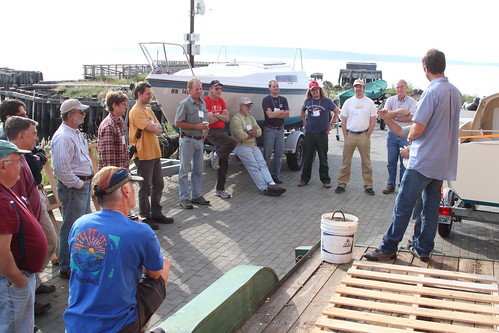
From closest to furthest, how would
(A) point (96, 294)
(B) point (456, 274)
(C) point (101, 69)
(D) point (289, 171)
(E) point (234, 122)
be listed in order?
(A) point (96, 294), (B) point (456, 274), (E) point (234, 122), (D) point (289, 171), (C) point (101, 69)

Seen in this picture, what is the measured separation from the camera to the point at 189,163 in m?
8.64

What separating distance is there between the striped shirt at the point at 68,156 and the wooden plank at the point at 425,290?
3136mm

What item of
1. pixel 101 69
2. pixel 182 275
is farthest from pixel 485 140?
pixel 101 69

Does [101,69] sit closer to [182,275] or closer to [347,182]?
[347,182]

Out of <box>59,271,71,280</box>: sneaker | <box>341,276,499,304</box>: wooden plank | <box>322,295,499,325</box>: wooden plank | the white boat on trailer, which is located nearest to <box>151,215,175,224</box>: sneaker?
<box>59,271,71,280</box>: sneaker

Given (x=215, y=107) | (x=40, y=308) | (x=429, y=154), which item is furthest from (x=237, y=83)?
(x=40, y=308)

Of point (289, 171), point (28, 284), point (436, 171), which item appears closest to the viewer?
point (28, 284)

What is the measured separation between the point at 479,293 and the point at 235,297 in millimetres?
2030

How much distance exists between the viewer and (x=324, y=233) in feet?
15.9

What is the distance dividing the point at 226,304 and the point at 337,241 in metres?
1.62

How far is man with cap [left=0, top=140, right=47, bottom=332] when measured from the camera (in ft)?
10.8

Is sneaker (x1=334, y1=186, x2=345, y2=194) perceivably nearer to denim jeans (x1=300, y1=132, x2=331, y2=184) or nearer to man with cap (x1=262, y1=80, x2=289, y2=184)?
denim jeans (x1=300, y1=132, x2=331, y2=184)

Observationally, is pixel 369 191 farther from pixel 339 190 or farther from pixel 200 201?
pixel 200 201

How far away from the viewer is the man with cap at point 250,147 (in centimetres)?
954
